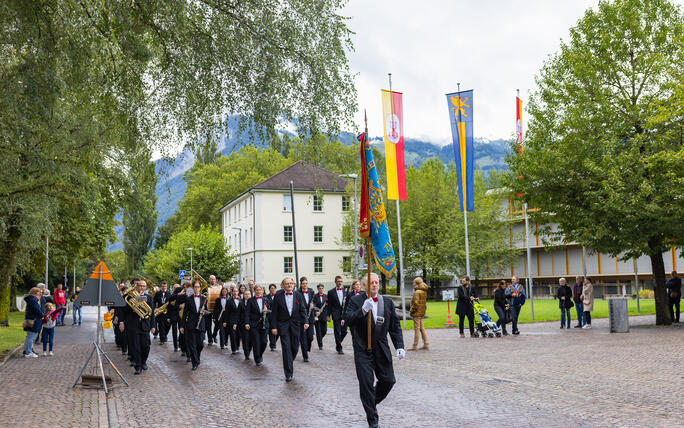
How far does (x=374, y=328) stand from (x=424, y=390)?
323cm

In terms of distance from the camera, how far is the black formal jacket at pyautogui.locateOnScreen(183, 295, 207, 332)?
14.4 metres

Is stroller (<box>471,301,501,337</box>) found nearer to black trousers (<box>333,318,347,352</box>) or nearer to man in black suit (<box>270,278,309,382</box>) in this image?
black trousers (<box>333,318,347,352</box>)

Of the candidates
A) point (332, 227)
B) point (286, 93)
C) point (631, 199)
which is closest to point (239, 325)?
point (286, 93)

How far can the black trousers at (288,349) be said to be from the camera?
12.1 m

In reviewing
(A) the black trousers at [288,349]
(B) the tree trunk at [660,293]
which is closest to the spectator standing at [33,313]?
(A) the black trousers at [288,349]

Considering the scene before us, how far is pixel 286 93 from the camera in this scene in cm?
984

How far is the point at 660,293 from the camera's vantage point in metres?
24.4

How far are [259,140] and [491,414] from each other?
5.07 m

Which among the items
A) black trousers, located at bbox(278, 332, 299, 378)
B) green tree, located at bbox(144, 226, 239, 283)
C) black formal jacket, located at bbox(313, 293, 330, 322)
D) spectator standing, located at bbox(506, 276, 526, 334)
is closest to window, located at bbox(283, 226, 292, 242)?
green tree, located at bbox(144, 226, 239, 283)

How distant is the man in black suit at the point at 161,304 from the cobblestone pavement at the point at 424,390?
3071 mm

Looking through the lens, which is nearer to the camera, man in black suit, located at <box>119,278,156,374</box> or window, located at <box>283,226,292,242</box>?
man in black suit, located at <box>119,278,156,374</box>

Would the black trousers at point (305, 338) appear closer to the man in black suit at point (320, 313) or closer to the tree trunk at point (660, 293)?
the man in black suit at point (320, 313)

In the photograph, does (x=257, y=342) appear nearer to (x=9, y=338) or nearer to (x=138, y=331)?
(x=138, y=331)

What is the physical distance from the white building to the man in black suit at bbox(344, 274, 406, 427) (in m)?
55.5
